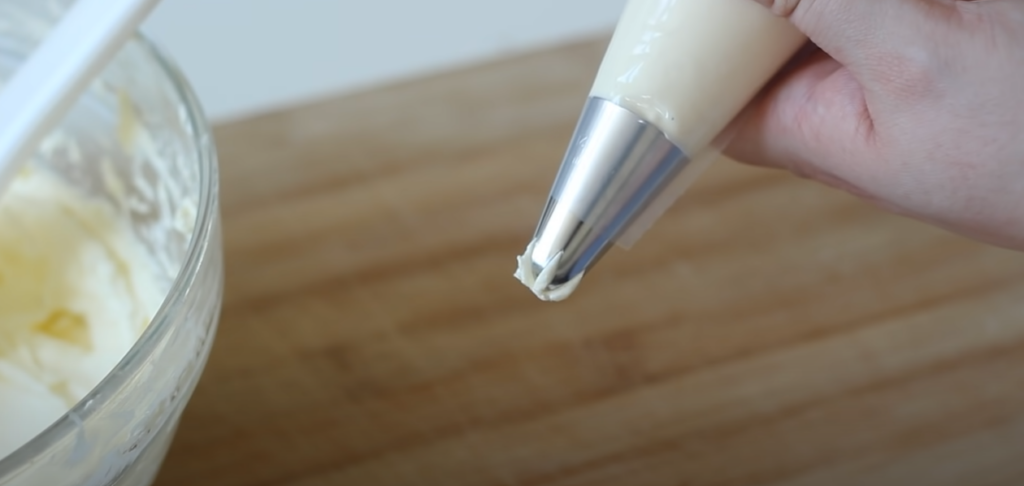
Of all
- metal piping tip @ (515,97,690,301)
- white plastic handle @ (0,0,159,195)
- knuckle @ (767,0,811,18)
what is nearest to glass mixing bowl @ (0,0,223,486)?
white plastic handle @ (0,0,159,195)

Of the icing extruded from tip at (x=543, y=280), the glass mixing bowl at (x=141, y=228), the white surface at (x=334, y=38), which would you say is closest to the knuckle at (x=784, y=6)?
the icing extruded from tip at (x=543, y=280)

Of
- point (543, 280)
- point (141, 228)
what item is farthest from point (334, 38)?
point (543, 280)

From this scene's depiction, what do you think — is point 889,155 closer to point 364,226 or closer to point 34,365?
point 364,226

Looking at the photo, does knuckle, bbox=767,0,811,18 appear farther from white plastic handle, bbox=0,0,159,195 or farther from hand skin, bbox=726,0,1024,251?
white plastic handle, bbox=0,0,159,195

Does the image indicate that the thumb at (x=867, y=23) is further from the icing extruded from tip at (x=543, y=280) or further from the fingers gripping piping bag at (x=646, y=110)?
the icing extruded from tip at (x=543, y=280)

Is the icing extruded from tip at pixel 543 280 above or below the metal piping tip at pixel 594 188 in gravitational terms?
below

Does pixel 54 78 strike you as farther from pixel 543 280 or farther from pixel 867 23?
pixel 867 23

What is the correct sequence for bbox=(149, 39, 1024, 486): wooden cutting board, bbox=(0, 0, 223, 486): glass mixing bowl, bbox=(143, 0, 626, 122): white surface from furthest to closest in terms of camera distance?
bbox=(143, 0, 626, 122): white surface, bbox=(149, 39, 1024, 486): wooden cutting board, bbox=(0, 0, 223, 486): glass mixing bowl
